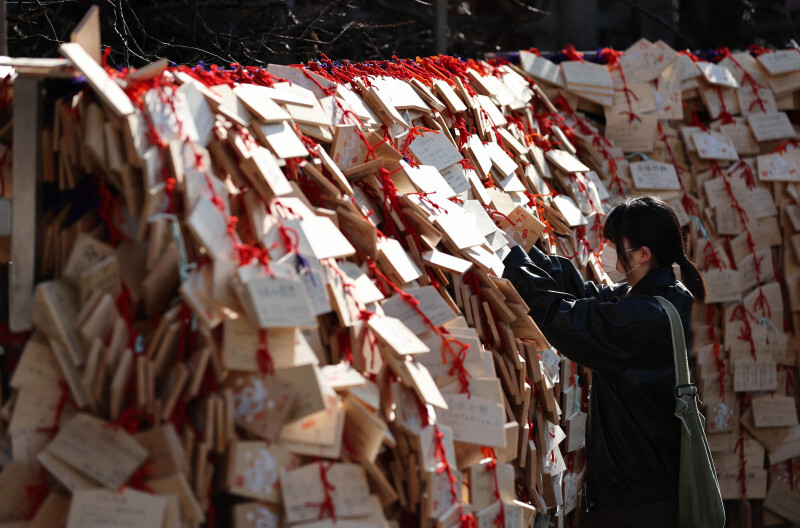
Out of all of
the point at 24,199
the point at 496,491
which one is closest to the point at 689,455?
the point at 496,491

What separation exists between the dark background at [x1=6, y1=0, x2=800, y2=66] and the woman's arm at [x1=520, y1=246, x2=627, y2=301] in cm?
175

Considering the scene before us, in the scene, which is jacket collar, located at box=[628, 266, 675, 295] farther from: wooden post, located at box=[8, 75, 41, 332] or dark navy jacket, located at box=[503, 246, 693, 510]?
wooden post, located at box=[8, 75, 41, 332]

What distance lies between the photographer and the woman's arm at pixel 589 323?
2840 mm

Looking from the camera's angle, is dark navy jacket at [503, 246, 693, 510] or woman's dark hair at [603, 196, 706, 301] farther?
woman's dark hair at [603, 196, 706, 301]

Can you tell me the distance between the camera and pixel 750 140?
483cm

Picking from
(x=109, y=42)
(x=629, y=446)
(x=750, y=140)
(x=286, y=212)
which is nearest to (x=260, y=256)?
(x=286, y=212)

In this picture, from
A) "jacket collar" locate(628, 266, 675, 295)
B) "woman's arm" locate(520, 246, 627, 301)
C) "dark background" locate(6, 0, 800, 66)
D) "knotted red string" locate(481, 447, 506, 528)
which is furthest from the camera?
"dark background" locate(6, 0, 800, 66)

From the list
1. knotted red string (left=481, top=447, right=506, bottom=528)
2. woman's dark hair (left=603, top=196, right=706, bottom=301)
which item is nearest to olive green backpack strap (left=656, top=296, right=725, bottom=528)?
woman's dark hair (left=603, top=196, right=706, bottom=301)

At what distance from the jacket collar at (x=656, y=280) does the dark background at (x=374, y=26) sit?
213 cm

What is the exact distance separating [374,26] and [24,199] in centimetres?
267

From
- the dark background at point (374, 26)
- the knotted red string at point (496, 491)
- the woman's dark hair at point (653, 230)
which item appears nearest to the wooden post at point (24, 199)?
the knotted red string at point (496, 491)

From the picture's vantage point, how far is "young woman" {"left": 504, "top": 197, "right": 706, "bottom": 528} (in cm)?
286

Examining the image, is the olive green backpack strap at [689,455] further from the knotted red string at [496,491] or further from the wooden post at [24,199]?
the wooden post at [24,199]

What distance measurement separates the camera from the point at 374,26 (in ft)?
14.7
